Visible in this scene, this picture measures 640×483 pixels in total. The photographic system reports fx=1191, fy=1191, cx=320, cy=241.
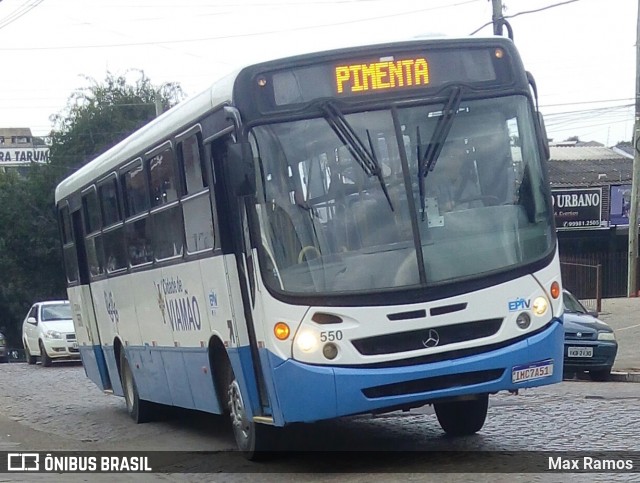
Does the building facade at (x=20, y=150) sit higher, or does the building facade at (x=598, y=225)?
the building facade at (x=20, y=150)

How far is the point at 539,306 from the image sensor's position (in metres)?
9.30

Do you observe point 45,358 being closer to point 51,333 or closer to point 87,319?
point 51,333

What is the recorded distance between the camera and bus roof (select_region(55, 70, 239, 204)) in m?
9.90

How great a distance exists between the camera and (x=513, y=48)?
31.8ft

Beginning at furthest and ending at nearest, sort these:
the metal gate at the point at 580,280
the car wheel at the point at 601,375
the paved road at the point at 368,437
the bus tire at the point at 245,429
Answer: the metal gate at the point at 580,280, the car wheel at the point at 601,375, the bus tire at the point at 245,429, the paved road at the point at 368,437

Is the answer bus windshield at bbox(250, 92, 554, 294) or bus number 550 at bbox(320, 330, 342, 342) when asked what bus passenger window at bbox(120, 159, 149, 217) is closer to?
bus windshield at bbox(250, 92, 554, 294)

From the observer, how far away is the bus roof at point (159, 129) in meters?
9.90

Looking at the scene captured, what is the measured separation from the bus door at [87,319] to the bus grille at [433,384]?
26.9 ft

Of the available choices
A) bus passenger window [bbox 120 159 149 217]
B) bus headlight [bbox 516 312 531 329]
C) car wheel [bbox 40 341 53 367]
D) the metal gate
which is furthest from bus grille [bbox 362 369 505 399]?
the metal gate

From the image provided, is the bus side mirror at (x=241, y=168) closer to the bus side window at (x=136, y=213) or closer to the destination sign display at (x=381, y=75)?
the destination sign display at (x=381, y=75)

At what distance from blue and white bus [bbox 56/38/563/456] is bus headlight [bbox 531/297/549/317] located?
0.03 meters

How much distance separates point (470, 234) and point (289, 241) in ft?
4.60

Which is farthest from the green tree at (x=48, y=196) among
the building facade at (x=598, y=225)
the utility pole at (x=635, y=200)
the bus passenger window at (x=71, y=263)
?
the bus passenger window at (x=71, y=263)

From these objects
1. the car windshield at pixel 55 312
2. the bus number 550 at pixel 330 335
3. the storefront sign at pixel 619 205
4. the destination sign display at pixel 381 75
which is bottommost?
the car windshield at pixel 55 312
